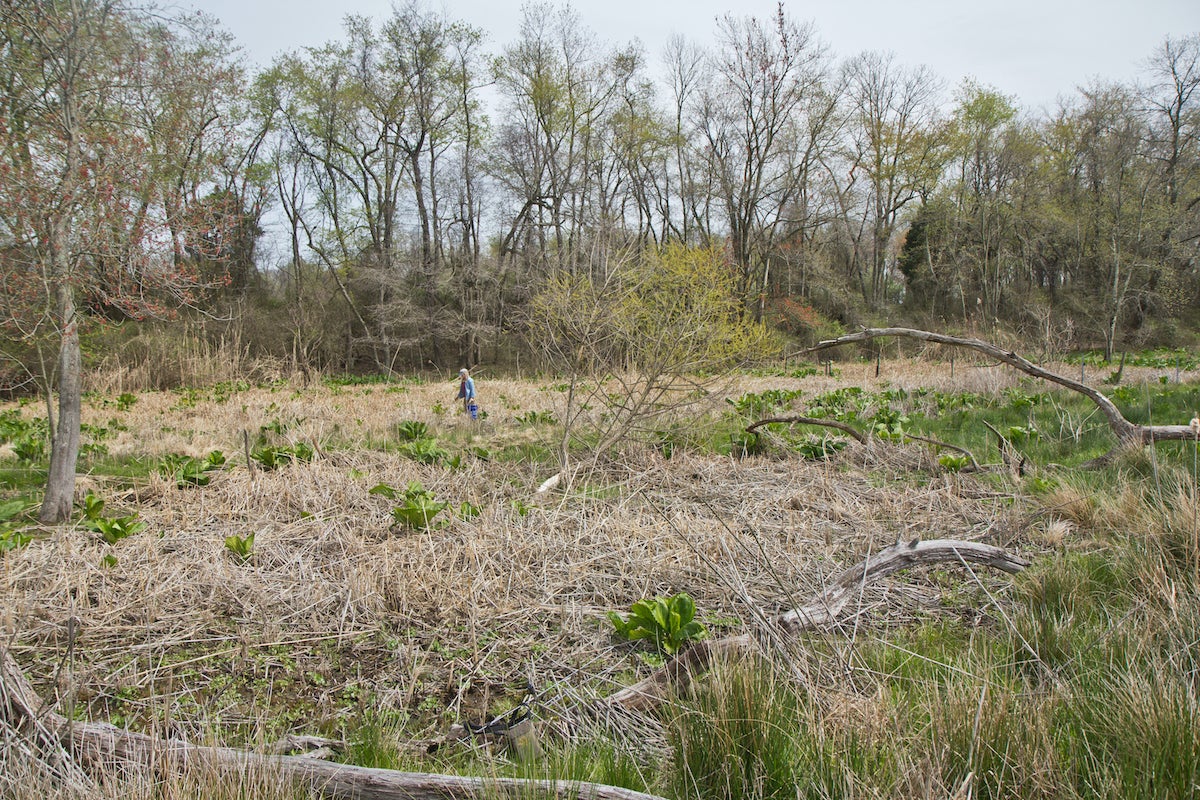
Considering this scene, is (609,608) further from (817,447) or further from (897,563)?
(817,447)

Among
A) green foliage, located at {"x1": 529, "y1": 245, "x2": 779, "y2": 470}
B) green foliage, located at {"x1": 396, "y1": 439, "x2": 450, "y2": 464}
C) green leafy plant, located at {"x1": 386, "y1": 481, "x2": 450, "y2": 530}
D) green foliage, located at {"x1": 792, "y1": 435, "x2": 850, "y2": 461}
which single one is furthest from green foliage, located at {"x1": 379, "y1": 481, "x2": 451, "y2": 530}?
green foliage, located at {"x1": 792, "y1": 435, "x2": 850, "y2": 461}

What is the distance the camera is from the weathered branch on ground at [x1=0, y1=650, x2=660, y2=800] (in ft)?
5.96

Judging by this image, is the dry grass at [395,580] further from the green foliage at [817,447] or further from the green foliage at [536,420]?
the green foliage at [536,420]

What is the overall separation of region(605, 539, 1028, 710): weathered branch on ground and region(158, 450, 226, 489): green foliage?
478 cm

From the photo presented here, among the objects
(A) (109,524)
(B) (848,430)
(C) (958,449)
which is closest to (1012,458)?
(C) (958,449)

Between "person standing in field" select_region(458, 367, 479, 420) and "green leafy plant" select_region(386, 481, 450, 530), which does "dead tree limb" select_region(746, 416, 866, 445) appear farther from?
"person standing in field" select_region(458, 367, 479, 420)

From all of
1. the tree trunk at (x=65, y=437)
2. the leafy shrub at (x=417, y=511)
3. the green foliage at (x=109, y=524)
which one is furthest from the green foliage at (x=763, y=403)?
the tree trunk at (x=65, y=437)

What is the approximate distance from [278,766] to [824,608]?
2.38m

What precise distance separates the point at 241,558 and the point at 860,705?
368 centimetres

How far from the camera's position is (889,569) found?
3471 millimetres

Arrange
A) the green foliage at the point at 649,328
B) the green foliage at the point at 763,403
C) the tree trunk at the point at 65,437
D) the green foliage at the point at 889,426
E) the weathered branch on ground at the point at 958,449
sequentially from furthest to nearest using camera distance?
the green foliage at the point at 763,403
the green foliage at the point at 889,426
the green foliage at the point at 649,328
the weathered branch on ground at the point at 958,449
the tree trunk at the point at 65,437

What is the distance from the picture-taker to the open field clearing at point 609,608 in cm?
197

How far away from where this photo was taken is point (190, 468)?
5824 mm

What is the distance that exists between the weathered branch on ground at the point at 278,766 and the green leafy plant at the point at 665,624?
133 cm
